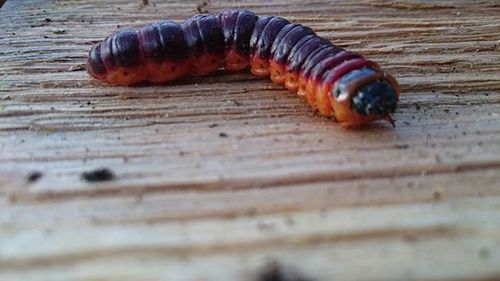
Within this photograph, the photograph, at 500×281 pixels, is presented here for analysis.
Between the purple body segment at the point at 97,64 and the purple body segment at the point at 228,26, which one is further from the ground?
the purple body segment at the point at 228,26

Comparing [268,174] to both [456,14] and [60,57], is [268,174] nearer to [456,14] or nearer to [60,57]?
[60,57]

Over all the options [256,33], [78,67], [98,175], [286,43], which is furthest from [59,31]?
[98,175]

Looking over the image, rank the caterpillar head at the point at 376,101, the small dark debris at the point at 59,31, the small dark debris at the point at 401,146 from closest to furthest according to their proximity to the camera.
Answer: the small dark debris at the point at 401,146
the caterpillar head at the point at 376,101
the small dark debris at the point at 59,31

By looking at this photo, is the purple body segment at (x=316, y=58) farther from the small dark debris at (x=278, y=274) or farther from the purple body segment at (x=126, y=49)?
the small dark debris at (x=278, y=274)

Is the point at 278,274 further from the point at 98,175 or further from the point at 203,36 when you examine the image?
the point at 203,36

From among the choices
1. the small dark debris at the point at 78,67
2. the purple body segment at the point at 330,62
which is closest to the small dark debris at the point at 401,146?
the purple body segment at the point at 330,62

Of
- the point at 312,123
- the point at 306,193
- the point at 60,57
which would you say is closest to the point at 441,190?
the point at 306,193
